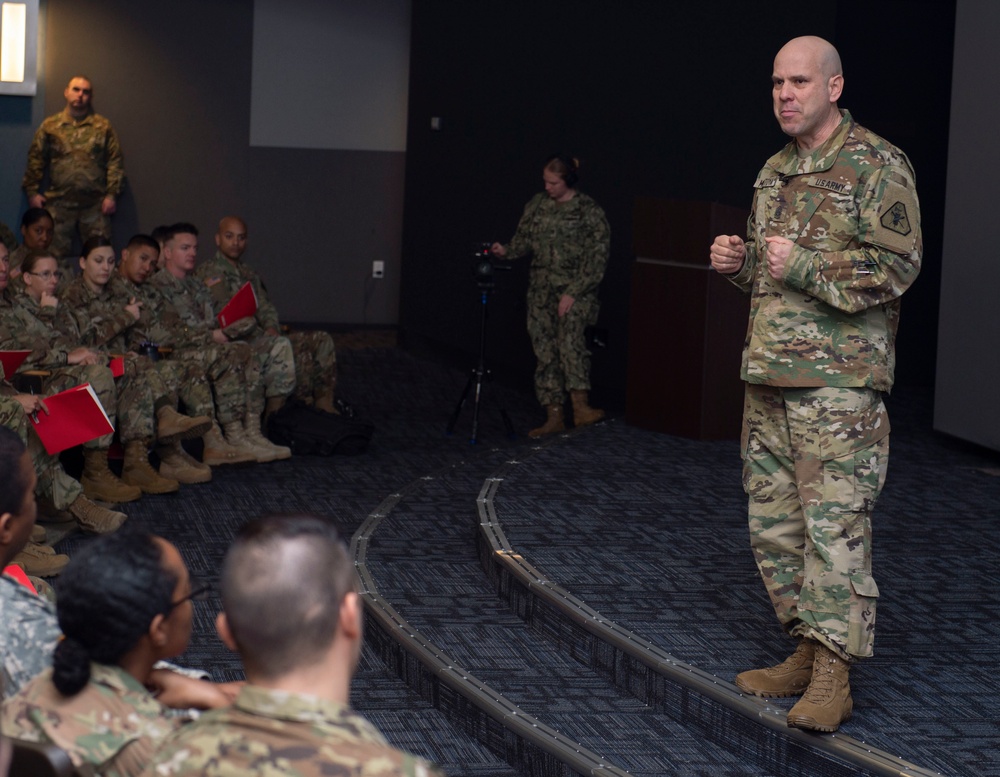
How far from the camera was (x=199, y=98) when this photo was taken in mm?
9805

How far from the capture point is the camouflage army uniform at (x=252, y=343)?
6156 millimetres

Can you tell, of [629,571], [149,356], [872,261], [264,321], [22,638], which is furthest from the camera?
[264,321]

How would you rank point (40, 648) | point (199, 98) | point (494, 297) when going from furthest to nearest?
1. point (199, 98)
2. point (494, 297)
3. point (40, 648)

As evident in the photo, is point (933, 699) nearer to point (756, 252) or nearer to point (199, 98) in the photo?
point (756, 252)

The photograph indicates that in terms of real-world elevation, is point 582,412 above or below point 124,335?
below

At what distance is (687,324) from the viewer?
6164mm

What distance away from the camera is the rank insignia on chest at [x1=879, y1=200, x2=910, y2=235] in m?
2.77

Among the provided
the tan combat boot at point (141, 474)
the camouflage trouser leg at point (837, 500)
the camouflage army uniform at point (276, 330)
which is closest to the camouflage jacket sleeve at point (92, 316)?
the tan combat boot at point (141, 474)

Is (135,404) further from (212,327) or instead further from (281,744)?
(281,744)

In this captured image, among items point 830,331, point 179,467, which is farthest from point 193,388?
point 830,331

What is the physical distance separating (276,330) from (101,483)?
1749 mm

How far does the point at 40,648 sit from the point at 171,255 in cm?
448

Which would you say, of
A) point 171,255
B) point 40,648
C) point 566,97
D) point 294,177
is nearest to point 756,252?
point 40,648

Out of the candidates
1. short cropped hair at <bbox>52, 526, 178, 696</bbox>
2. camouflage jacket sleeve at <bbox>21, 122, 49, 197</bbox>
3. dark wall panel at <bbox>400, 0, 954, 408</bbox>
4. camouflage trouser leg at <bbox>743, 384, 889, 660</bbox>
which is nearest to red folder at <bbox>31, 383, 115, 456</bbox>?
camouflage trouser leg at <bbox>743, 384, 889, 660</bbox>
